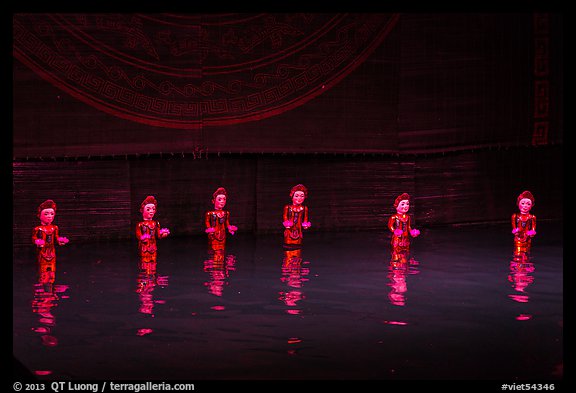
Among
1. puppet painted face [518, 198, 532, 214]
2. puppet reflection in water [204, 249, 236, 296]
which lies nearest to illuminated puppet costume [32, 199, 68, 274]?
puppet reflection in water [204, 249, 236, 296]

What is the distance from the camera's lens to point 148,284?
7.89 metres

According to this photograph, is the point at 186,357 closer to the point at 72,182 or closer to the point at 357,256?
the point at 357,256

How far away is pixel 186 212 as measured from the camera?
11195mm

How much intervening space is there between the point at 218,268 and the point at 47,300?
6.40 ft

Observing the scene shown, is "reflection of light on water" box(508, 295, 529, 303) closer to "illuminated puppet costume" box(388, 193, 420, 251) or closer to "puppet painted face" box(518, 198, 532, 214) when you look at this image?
"illuminated puppet costume" box(388, 193, 420, 251)

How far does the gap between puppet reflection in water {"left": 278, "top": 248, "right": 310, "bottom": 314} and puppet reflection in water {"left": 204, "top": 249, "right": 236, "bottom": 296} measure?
0.51 m

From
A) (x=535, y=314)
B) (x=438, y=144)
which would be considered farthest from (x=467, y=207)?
(x=535, y=314)

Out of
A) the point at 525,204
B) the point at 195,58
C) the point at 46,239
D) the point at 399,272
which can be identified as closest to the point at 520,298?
the point at 399,272

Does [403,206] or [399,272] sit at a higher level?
[403,206]

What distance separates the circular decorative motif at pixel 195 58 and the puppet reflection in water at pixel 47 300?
2550mm

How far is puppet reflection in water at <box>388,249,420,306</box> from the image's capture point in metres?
7.32

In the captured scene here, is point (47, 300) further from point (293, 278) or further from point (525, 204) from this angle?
point (525, 204)

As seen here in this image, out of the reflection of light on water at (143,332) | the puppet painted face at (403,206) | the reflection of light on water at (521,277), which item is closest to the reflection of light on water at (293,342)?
the reflection of light on water at (143,332)

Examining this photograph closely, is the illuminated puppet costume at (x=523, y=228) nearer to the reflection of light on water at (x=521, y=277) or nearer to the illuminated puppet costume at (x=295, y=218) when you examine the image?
the reflection of light on water at (x=521, y=277)
